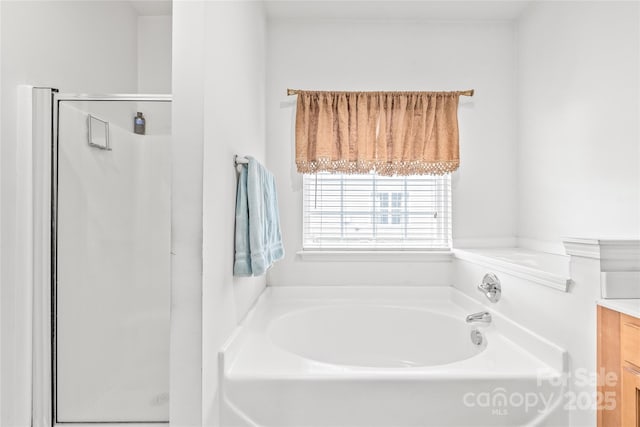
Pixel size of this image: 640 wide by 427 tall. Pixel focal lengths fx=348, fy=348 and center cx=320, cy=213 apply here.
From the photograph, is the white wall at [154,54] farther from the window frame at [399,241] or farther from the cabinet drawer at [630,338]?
the cabinet drawer at [630,338]

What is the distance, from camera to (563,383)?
4.22 ft

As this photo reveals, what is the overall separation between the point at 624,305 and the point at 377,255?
56.7 inches

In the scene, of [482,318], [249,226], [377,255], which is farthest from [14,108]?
[482,318]

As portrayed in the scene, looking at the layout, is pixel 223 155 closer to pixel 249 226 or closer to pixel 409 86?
pixel 249 226

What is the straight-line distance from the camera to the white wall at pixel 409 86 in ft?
7.91

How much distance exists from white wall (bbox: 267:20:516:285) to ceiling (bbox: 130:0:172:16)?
67cm

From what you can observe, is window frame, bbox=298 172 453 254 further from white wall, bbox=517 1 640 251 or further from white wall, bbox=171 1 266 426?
white wall, bbox=171 1 266 426

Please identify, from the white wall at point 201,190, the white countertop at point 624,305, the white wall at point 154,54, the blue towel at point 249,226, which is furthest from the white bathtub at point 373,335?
the white wall at point 154,54

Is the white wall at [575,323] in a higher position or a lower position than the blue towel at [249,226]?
lower

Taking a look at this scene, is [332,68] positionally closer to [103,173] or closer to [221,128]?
[221,128]

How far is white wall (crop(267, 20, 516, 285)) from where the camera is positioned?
2412 mm

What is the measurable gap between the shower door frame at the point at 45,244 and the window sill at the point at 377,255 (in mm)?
1364

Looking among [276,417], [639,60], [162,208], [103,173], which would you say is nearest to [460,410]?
[276,417]

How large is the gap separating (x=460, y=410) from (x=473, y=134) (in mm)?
1821
